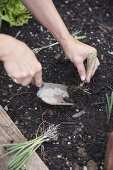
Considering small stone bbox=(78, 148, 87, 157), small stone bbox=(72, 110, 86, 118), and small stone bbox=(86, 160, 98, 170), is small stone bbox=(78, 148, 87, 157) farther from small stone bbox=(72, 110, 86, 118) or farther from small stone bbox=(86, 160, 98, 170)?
small stone bbox=(72, 110, 86, 118)

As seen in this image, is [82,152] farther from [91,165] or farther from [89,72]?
[89,72]

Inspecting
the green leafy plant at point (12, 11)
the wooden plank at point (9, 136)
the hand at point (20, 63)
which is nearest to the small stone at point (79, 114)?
the wooden plank at point (9, 136)

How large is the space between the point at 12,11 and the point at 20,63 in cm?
93

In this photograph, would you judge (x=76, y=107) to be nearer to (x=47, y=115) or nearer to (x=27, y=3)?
(x=47, y=115)

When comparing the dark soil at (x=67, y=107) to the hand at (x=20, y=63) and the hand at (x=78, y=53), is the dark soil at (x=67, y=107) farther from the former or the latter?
the hand at (x=20, y=63)

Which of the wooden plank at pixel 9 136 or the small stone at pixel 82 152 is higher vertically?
the wooden plank at pixel 9 136

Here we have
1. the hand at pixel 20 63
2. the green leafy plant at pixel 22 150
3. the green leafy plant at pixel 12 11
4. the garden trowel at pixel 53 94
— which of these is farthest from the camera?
the green leafy plant at pixel 12 11

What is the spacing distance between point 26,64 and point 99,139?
0.62 meters

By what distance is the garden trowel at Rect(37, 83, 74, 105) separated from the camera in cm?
183

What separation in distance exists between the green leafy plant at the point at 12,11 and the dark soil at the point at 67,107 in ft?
0.16

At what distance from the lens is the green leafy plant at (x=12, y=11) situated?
2.20 metres

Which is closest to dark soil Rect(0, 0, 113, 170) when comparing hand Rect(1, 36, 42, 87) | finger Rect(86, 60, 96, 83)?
finger Rect(86, 60, 96, 83)

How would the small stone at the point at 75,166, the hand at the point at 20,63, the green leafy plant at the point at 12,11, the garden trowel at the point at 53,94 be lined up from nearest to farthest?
the hand at the point at 20,63
the small stone at the point at 75,166
the garden trowel at the point at 53,94
the green leafy plant at the point at 12,11

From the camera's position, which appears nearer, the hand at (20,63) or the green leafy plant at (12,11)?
the hand at (20,63)
